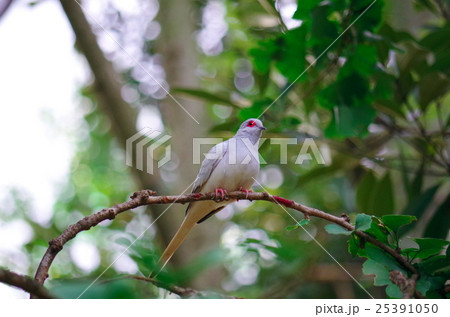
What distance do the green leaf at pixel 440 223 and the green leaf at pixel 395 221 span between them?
145cm

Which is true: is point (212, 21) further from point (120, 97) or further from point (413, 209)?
point (413, 209)

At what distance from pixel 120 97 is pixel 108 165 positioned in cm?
239

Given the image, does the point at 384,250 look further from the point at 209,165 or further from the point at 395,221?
the point at 209,165

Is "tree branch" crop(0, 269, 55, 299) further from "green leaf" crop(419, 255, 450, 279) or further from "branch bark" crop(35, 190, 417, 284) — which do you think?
"green leaf" crop(419, 255, 450, 279)

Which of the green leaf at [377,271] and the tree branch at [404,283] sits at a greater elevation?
the green leaf at [377,271]

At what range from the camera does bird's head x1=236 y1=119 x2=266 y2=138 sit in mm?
3070

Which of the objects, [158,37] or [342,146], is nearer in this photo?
[342,146]

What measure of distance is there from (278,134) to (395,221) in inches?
74.4

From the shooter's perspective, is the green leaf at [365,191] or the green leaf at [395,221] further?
the green leaf at [365,191]

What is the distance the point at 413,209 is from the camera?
321 centimetres

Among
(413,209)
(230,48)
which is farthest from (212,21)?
(413,209)

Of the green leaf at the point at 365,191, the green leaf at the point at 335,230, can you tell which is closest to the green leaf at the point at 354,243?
the green leaf at the point at 335,230

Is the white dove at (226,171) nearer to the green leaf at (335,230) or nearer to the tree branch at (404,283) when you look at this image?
the green leaf at (335,230)

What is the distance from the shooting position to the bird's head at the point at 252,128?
10.1 ft
